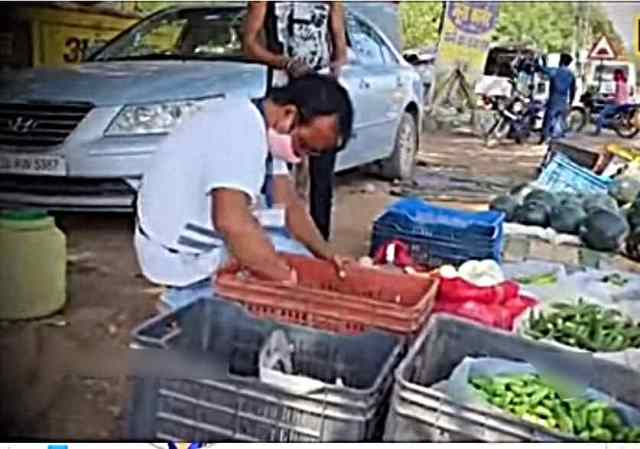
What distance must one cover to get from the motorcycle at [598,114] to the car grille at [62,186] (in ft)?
3.74

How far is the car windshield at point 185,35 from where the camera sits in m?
2.79

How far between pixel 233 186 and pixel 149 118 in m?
0.27

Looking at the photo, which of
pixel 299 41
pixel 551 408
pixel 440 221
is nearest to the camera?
pixel 551 408

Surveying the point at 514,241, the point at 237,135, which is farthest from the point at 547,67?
the point at 237,135

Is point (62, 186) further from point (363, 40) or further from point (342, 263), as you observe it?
point (363, 40)

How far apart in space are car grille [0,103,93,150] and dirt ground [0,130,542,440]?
20cm

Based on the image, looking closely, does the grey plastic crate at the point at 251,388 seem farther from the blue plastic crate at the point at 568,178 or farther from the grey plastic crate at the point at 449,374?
the blue plastic crate at the point at 568,178

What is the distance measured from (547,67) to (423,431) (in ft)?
3.17

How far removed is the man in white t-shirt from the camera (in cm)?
270

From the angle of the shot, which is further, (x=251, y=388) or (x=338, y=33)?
(x=338, y=33)

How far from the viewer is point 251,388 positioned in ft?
8.76

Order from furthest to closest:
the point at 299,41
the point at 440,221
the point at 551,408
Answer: the point at 440,221, the point at 299,41, the point at 551,408

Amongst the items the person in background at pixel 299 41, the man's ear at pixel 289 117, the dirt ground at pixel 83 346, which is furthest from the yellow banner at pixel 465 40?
the dirt ground at pixel 83 346

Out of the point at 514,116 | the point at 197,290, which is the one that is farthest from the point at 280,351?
the point at 514,116
